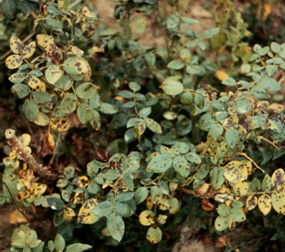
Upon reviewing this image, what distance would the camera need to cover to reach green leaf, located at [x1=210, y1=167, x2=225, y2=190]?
3.56 feet

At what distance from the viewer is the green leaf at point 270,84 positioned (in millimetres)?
1197

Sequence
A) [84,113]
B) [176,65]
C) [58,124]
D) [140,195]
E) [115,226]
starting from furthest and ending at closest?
[176,65] → [58,124] → [84,113] → [140,195] → [115,226]

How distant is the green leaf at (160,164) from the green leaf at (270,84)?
565 mm

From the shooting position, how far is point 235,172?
3.56ft

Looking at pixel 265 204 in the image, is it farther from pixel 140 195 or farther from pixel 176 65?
pixel 176 65

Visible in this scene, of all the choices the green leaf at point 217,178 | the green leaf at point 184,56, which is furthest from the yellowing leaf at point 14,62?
the green leaf at point 217,178

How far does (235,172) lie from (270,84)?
445 mm

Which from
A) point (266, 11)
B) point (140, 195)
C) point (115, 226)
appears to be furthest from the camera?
point (266, 11)

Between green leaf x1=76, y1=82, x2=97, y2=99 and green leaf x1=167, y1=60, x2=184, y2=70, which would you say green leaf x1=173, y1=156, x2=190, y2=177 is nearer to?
green leaf x1=76, y1=82, x2=97, y2=99

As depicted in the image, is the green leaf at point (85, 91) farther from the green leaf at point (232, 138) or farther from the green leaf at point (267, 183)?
the green leaf at point (267, 183)

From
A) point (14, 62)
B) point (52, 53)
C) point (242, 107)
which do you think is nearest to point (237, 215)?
point (242, 107)

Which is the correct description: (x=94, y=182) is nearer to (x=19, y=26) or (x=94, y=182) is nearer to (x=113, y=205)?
A: (x=113, y=205)

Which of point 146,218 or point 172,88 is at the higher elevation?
point 172,88

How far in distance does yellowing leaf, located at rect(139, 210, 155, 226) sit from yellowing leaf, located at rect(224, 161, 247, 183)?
1.27 feet
